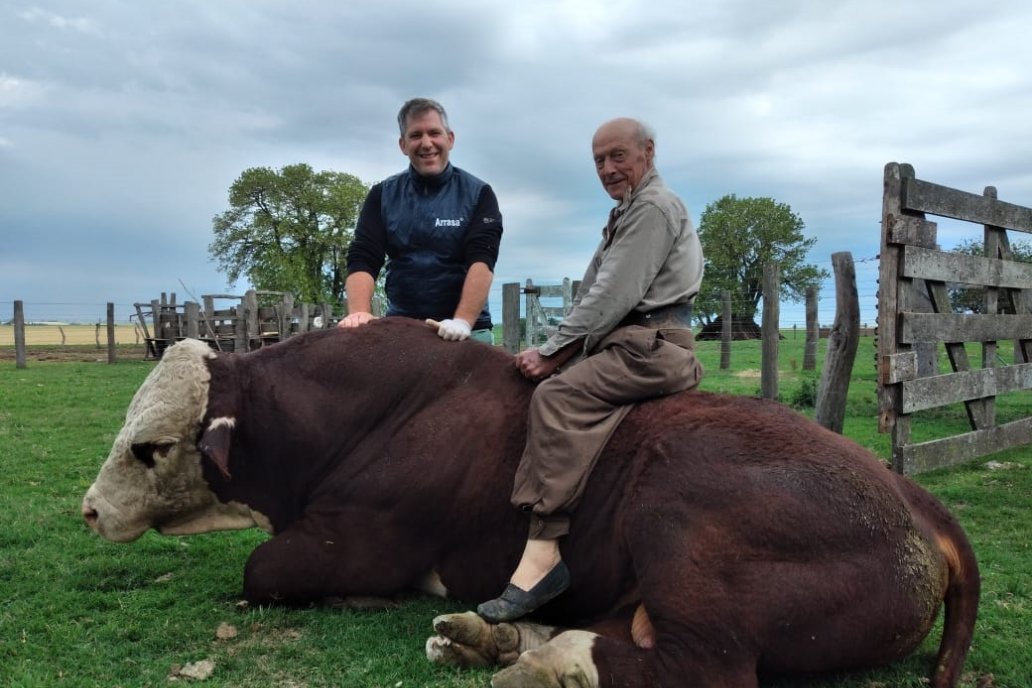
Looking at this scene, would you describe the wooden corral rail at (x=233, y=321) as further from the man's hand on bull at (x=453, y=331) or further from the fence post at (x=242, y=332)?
the man's hand on bull at (x=453, y=331)

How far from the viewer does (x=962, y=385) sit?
8.09 meters

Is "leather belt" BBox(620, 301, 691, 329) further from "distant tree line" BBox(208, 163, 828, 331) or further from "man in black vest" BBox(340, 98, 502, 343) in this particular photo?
"distant tree line" BBox(208, 163, 828, 331)

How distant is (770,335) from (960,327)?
218 cm

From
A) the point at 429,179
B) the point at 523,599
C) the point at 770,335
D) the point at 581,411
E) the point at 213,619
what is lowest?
the point at 213,619

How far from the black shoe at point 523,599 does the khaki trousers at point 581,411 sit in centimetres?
19

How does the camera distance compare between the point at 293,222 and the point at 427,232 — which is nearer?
the point at 427,232

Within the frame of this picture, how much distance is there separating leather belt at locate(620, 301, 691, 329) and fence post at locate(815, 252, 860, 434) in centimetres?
385

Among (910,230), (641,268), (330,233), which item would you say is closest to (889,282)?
(910,230)

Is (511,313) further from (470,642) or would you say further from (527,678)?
(527,678)

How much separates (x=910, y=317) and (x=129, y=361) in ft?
86.5

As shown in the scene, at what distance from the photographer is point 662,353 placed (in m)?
3.89

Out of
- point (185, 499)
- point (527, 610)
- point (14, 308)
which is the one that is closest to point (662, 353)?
point (527, 610)

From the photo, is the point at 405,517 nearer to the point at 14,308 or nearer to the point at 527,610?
the point at 527,610

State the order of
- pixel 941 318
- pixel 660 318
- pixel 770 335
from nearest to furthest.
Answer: pixel 660 318 → pixel 941 318 → pixel 770 335
